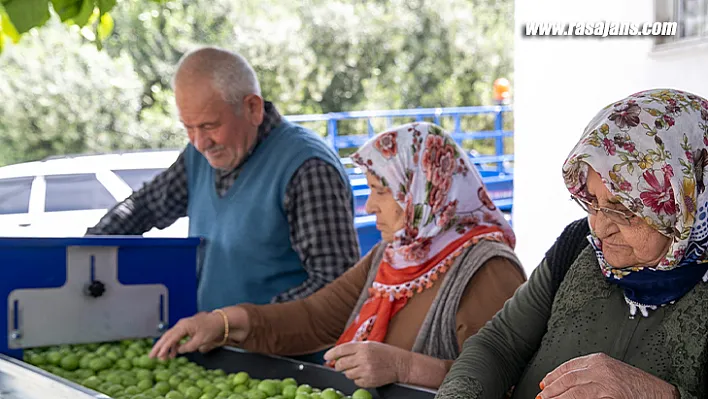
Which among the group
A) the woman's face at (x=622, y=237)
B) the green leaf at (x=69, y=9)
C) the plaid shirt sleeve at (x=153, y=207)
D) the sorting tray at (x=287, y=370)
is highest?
the green leaf at (x=69, y=9)

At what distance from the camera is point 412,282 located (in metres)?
2.54

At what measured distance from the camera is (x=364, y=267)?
9.40 ft

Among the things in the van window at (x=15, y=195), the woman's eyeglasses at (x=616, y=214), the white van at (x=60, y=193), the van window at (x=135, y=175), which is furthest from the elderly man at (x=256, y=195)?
the van window at (x=135, y=175)

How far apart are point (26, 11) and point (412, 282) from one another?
1215 mm

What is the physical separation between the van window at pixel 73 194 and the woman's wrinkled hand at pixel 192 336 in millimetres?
3948

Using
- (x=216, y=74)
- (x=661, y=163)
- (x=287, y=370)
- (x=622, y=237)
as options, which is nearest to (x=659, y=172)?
(x=661, y=163)

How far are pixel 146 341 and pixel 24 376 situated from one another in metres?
0.79

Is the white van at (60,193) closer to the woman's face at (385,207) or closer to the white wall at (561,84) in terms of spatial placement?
the white wall at (561,84)

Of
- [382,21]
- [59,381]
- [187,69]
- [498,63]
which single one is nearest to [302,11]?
[382,21]

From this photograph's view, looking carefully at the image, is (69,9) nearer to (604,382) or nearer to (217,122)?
(217,122)

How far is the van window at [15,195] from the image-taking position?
6.26 metres

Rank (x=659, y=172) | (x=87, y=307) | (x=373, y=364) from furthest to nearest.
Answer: (x=87, y=307), (x=373, y=364), (x=659, y=172)

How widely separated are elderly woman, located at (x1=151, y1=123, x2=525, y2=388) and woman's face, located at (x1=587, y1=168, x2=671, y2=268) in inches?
24.7

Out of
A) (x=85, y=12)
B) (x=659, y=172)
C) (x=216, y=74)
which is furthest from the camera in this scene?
(x=216, y=74)
